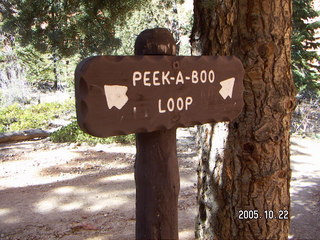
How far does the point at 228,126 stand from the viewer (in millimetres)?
2607

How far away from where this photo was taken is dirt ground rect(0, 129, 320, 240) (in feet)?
15.0

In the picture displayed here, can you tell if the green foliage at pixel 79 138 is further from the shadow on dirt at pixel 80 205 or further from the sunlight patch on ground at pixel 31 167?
the shadow on dirt at pixel 80 205

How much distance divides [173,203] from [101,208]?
3935 millimetres

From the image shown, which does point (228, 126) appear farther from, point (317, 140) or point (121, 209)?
point (317, 140)

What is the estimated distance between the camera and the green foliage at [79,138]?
9.70 metres

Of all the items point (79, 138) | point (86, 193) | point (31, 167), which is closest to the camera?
point (86, 193)

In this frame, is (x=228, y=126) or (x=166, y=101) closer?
(x=166, y=101)

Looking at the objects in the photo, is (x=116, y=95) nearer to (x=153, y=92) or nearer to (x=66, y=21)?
(x=153, y=92)

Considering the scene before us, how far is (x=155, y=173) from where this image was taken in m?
1.55

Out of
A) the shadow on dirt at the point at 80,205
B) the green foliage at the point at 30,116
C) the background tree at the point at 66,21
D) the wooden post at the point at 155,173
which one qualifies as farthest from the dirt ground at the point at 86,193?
the green foliage at the point at 30,116

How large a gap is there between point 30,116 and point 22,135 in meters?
2.56

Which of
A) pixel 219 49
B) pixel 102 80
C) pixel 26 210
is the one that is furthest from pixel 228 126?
pixel 26 210
